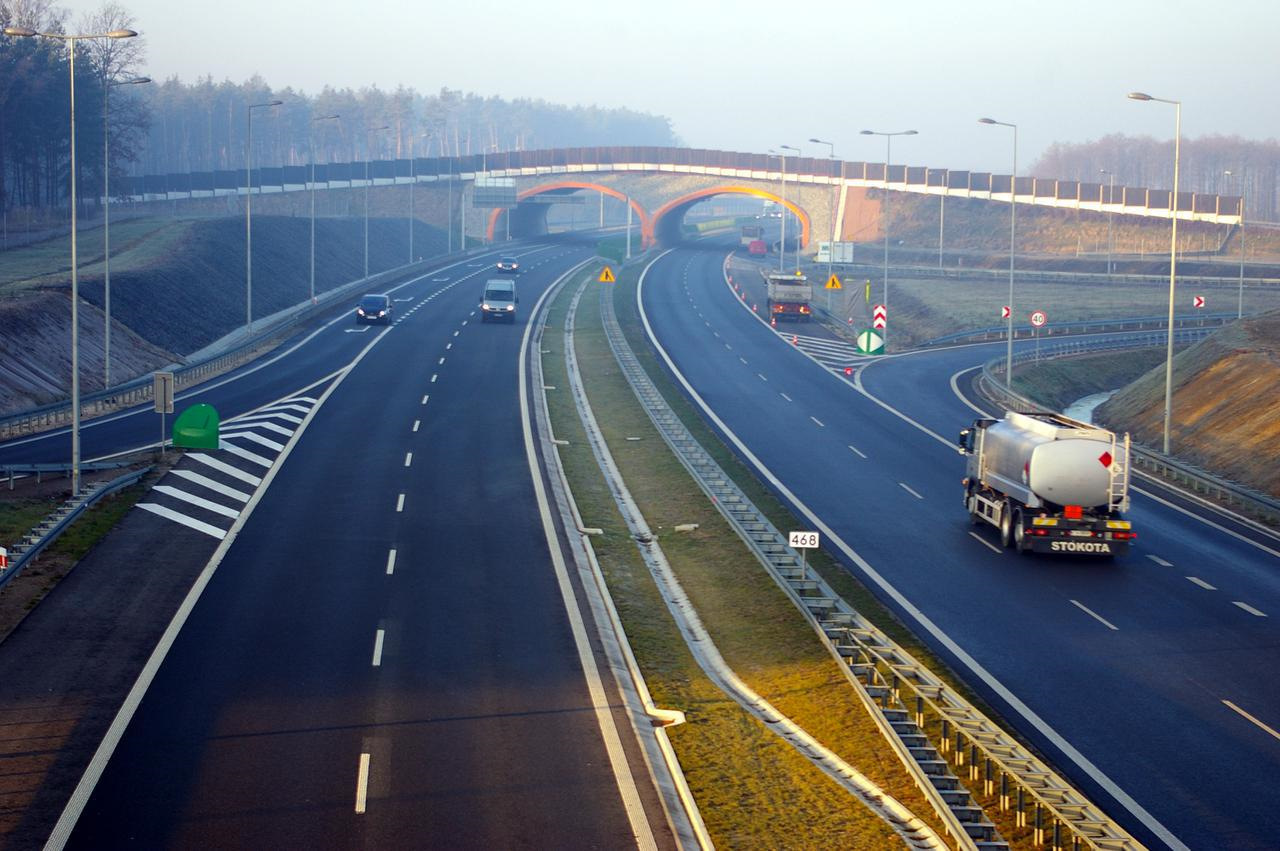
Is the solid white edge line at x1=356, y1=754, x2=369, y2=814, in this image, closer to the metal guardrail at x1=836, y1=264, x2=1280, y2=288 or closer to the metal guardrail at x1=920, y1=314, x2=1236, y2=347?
the metal guardrail at x1=920, y1=314, x2=1236, y2=347

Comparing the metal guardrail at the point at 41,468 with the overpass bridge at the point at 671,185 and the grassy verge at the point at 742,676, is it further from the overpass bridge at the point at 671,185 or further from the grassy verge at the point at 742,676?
the overpass bridge at the point at 671,185

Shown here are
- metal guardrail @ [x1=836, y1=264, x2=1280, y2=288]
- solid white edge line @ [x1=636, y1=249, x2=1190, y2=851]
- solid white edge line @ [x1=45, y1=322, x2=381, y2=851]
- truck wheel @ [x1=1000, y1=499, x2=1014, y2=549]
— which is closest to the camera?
solid white edge line @ [x1=45, y1=322, x2=381, y2=851]

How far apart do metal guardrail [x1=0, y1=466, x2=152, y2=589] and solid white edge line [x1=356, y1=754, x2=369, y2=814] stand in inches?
464

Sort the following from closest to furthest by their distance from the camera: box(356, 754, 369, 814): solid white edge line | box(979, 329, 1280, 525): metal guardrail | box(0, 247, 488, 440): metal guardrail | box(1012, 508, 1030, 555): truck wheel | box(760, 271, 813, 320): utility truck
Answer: box(356, 754, 369, 814): solid white edge line → box(1012, 508, 1030, 555): truck wheel → box(979, 329, 1280, 525): metal guardrail → box(0, 247, 488, 440): metal guardrail → box(760, 271, 813, 320): utility truck

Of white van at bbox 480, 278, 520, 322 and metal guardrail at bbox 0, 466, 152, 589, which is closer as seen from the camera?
metal guardrail at bbox 0, 466, 152, 589

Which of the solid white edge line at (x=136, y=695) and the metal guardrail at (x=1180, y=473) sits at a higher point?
the metal guardrail at (x=1180, y=473)

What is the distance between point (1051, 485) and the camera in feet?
110

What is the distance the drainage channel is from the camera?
55.5 ft

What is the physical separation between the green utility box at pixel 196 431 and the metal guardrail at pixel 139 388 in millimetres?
7030

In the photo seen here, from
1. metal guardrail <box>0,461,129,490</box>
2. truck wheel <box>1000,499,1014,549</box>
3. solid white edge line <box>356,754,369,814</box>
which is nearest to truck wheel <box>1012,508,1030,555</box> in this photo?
truck wheel <box>1000,499,1014,549</box>

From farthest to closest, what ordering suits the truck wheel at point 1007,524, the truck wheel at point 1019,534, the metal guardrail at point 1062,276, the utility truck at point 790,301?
the metal guardrail at point 1062,276, the utility truck at point 790,301, the truck wheel at point 1007,524, the truck wheel at point 1019,534

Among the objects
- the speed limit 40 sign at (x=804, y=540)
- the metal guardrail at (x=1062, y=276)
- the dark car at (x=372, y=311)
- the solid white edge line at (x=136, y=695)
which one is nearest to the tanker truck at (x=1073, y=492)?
the speed limit 40 sign at (x=804, y=540)

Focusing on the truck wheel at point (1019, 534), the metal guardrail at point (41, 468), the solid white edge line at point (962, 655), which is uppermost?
the metal guardrail at point (41, 468)

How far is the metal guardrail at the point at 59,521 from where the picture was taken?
28812mm
